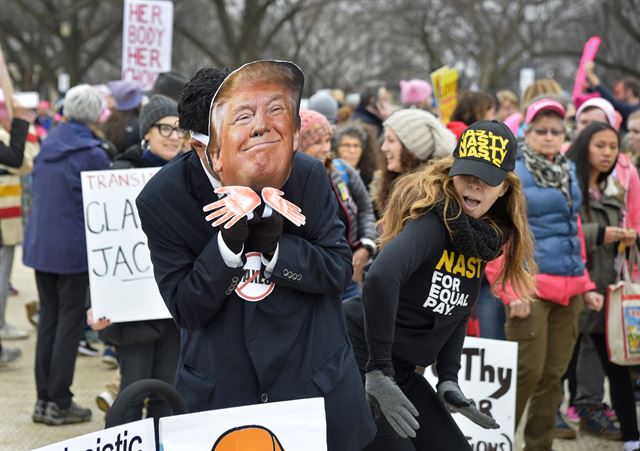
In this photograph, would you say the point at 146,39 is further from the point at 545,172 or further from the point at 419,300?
the point at 419,300

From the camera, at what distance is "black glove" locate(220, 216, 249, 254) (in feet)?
9.07

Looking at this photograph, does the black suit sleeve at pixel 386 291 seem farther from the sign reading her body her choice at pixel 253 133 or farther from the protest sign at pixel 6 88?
the protest sign at pixel 6 88

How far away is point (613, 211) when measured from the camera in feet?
20.4

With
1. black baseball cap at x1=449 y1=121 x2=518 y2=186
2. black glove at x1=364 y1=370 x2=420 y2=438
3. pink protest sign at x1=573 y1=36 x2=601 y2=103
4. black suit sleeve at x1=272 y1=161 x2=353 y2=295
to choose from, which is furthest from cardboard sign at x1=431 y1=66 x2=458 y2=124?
black suit sleeve at x1=272 y1=161 x2=353 y2=295

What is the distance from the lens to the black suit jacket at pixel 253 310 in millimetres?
2971

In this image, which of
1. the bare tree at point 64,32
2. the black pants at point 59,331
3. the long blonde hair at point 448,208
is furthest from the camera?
the bare tree at point 64,32

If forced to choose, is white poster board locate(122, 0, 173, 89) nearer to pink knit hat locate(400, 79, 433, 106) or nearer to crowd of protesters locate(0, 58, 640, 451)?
crowd of protesters locate(0, 58, 640, 451)

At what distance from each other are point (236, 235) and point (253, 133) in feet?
0.94

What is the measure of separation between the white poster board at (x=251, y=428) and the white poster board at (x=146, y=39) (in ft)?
24.9

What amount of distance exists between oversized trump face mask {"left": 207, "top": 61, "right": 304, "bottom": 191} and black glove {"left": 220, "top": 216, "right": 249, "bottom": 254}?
0.14m

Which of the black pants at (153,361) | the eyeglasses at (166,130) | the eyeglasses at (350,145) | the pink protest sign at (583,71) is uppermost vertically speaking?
the pink protest sign at (583,71)

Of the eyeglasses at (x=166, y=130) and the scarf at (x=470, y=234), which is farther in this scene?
the eyeglasses at (x=166, y=130)

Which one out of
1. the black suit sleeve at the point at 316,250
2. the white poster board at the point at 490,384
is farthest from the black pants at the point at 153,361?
the black suit sleeve at the point at 316,250

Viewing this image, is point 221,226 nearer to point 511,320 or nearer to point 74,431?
point 511,320
